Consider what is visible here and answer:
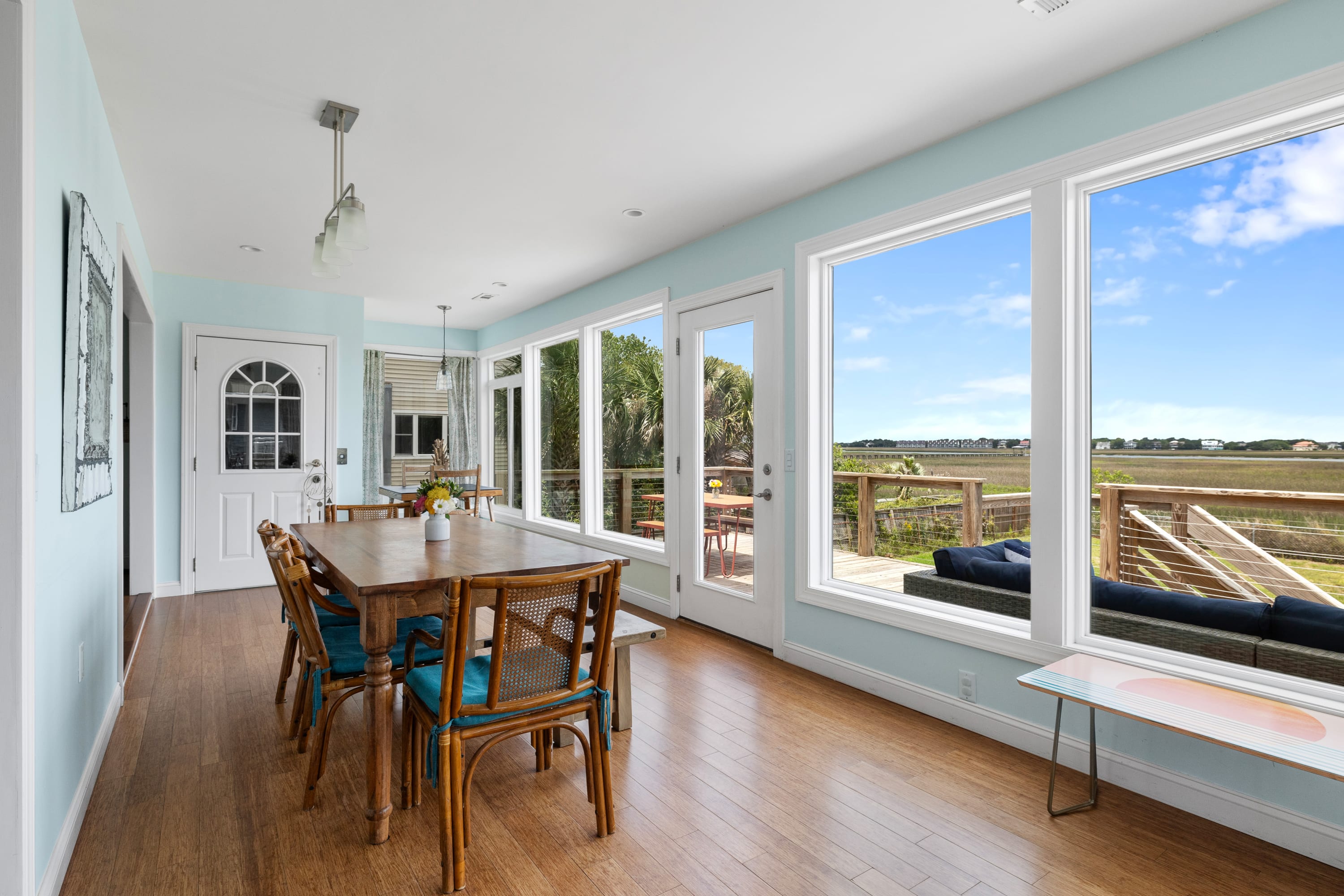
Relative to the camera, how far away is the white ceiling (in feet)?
7.15

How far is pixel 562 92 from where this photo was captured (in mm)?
2641

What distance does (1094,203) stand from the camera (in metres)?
2.63

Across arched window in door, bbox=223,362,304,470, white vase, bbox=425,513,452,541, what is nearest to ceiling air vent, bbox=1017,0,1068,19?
white vase, bbox=425,513,452,541

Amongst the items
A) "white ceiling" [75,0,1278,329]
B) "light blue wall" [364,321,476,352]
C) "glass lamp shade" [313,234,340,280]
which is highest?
"white ceiling" [75,0,1278,329]

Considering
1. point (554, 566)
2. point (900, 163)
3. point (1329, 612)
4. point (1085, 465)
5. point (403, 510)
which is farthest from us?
point (403, 510)

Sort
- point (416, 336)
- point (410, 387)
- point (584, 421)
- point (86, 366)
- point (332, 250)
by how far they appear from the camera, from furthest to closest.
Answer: point (410, 387)
point (416, 336)
point (584, 421)
point (332, 250)
point (86, 366)

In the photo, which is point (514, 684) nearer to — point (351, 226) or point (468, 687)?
point (468, 687)

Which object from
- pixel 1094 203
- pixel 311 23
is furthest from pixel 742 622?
pixel 311 23

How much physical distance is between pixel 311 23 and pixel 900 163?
2.41m

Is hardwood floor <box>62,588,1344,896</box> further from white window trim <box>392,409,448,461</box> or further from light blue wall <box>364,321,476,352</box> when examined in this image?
light blue wall <box>364,321,476,352</box>

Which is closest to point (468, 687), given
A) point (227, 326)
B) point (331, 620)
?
point (331, 620)

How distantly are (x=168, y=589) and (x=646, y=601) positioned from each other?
369 centimetres

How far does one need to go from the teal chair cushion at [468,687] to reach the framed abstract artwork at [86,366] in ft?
3.65

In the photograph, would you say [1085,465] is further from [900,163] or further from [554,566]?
[554,566]
